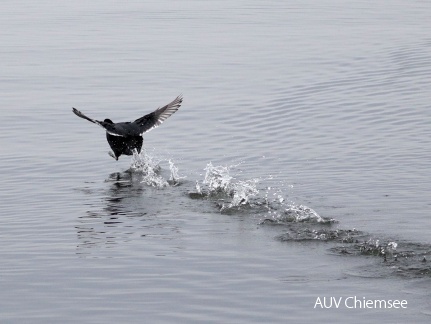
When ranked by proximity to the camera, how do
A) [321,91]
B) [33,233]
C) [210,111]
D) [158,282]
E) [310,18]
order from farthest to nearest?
1. [310,18]
2. [321,91]
3. [210,111]
4. [33,233]
5. [158,282]

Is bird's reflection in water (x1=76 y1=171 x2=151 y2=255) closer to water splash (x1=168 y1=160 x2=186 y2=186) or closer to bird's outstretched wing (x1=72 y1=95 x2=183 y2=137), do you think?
water splash (x1=168 y1=160 x2=186 y2=186)

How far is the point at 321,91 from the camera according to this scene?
22609 millimetres

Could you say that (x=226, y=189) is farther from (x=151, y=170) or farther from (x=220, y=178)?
(x=151, y=170)

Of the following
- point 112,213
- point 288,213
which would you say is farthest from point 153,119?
point 288,213

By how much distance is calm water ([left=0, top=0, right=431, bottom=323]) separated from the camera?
1037 centimetres

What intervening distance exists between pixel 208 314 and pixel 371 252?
2.57 metres

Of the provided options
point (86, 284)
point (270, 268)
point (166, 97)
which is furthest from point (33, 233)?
point (166, 97)

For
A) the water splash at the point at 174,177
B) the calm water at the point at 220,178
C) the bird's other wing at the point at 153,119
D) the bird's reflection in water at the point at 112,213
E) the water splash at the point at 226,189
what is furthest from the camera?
the bird's other wing at the point at 153,119

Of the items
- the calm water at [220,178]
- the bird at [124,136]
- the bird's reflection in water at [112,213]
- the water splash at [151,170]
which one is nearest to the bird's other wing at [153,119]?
the bird at [124,136]

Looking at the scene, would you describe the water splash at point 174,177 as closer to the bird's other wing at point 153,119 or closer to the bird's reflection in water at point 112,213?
the bird's reflection in water at point 112,213

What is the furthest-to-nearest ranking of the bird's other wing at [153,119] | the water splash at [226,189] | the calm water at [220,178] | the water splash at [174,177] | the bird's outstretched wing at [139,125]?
the bird's other wing at [153,119], the bird's outstretched wing at [139,125], the water splash at [174,177], the water splash at [226,189], the calm water at [220,178]

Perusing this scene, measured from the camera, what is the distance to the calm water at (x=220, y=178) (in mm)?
10367

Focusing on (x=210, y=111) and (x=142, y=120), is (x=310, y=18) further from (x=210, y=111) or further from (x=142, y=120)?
(x=142, y=120)

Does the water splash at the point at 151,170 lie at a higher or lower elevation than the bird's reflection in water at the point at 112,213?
higher
